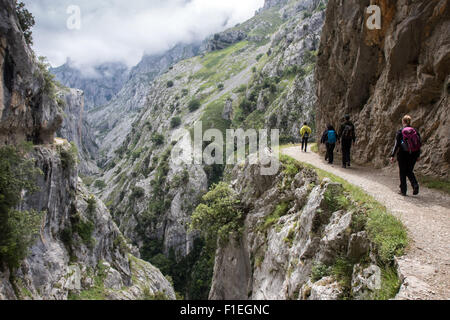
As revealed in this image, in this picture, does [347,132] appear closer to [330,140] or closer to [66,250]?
[330,140]

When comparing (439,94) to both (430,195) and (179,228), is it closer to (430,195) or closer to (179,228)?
(430,195)

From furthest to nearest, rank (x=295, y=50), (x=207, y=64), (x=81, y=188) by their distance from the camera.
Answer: (x=207, y=64), (x=295, y=50), (x=81, y=188)

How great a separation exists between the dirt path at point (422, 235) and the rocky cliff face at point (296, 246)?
77 centimetres

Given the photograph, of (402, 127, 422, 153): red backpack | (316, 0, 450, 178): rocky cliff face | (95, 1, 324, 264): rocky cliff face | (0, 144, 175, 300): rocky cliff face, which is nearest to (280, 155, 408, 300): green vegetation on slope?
(402, 127, 422, 153): red backpack

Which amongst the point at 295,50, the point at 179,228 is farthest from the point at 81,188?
the point at 295,50

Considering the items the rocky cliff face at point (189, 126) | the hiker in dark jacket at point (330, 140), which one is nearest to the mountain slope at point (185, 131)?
the rocky cliff face at point (189, 126)

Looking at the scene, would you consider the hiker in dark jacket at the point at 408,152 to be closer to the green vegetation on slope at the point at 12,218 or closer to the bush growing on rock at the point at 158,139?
the green vegetation on slope at the point at 12,218

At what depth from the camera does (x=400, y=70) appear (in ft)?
42.5

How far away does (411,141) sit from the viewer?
929 cm

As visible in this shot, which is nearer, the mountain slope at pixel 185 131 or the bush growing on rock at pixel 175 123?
the mountain slope at pixel 185 131

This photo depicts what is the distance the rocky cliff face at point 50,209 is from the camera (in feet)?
64.1

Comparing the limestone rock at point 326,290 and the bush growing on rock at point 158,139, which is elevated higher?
the bush growing on rock at point 158,139

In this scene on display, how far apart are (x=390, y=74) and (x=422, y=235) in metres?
10.2
